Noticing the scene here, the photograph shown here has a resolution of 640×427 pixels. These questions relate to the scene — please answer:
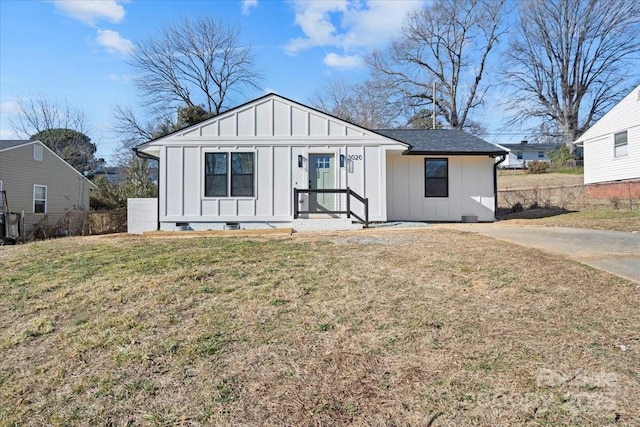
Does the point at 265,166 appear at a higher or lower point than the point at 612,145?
lower

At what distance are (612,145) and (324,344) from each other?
21785mm

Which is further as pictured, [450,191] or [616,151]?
[616,151]

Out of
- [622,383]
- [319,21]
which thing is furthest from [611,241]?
[319,21]

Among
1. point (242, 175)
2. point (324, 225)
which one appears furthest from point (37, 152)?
point (324, 225)

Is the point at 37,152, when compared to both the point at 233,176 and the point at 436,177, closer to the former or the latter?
the point at 233,176

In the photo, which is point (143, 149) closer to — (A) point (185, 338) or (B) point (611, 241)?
(A) point (185, 338)

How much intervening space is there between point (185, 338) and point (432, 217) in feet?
35.9

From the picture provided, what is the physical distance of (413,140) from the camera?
14.0 m

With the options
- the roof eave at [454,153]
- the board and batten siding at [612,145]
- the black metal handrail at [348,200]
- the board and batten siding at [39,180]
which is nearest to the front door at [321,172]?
the black metal handrail at [348,200]

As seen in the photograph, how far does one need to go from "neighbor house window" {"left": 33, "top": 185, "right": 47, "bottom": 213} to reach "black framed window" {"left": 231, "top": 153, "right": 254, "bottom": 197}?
45.6 feet

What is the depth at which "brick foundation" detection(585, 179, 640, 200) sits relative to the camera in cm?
1702

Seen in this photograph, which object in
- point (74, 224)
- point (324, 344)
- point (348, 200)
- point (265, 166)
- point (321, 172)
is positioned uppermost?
point (265, 166)

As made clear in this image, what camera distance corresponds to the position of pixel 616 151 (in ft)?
62.1

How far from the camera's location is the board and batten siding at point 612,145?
57.7ft
